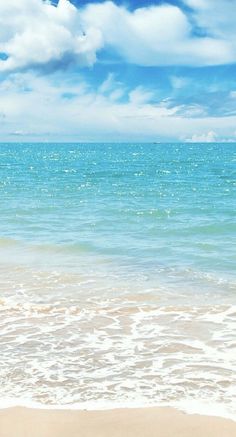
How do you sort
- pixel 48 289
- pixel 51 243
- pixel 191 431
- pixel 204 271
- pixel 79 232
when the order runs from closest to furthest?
pixel 191 431 < pixel 48 289 < pixel 204 271 < pixel 51 243 < pixel 79 232

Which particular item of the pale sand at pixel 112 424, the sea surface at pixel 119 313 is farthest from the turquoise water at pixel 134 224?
the pale sand at pixel 112 424

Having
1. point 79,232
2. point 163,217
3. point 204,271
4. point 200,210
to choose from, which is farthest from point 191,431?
point 200,210

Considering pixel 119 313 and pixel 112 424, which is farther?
pixel 119 313

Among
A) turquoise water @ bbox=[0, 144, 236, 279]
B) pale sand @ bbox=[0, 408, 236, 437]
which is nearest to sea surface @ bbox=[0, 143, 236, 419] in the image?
turquoise water @ bbox=[0, 144, 236, 279]

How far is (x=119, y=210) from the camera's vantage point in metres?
28.9

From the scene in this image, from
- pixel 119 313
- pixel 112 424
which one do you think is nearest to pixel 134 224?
pixel 119 313

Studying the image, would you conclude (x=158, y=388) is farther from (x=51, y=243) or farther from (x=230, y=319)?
(x=51, y=243)

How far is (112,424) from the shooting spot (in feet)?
21.5

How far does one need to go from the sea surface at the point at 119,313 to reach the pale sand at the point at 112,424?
247 mm

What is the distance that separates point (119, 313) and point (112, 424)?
15.7 feet

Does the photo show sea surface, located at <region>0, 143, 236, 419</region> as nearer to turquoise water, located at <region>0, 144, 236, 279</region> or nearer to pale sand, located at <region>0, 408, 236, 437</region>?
turquoise water, located at <region>0, 144, 236, 279</region>

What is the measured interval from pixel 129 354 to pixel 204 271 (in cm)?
660

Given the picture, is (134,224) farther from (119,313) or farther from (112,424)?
(112,424)

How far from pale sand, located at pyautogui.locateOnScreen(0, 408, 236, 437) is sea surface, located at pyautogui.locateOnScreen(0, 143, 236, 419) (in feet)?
0.81
